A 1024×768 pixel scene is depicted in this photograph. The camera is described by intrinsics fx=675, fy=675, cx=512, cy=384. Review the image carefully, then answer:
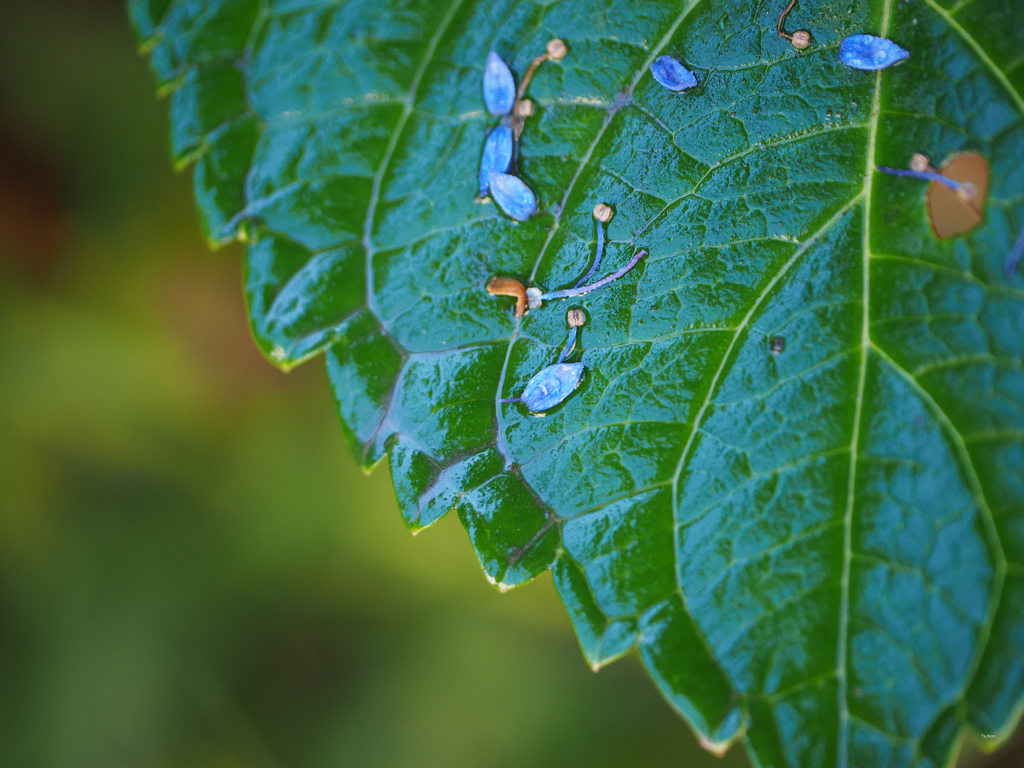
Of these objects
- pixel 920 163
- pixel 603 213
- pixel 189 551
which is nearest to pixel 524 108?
pixel 603 213

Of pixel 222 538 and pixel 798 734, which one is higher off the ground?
pixel 798 734

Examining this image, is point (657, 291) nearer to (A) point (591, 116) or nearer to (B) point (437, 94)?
(A) point (591, 116)

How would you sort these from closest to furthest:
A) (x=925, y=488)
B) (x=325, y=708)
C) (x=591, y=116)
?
(x=925, y=488), (x=591, y=116), (x=325, y=708)

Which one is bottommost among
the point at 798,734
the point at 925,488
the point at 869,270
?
the point at 798,734

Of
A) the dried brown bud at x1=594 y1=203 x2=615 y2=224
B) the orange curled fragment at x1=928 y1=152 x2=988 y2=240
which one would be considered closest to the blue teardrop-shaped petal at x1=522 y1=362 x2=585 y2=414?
the dried brown bud at x1=594 y1=203 x2=615 y2=224

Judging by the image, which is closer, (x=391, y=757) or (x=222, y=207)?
(x=222, y=207)

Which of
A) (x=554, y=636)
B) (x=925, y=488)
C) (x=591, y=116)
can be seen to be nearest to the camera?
(x=925, y=488)

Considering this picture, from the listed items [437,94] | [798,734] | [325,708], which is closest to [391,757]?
[325,708]
